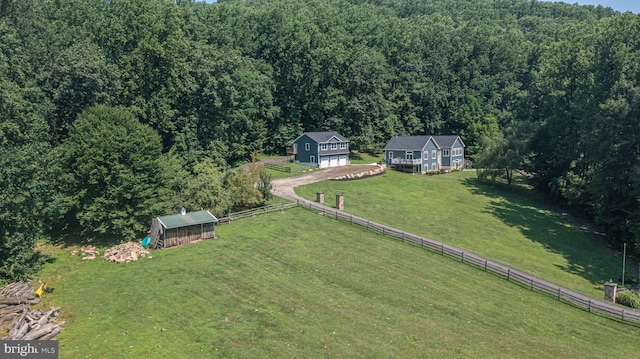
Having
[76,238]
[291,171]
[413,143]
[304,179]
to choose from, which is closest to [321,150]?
[291,171]

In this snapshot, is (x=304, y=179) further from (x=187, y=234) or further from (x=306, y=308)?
(x=306, y=308)

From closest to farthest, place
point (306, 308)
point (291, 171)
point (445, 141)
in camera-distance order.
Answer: point (306, 308), point (291, 171), point (445, 141)

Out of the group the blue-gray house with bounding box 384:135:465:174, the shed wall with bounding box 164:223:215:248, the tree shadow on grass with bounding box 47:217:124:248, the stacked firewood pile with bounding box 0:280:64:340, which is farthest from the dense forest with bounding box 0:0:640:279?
the blue-gray house with bounding box 384:135:465:174

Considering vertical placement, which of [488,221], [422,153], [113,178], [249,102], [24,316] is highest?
[249,102]

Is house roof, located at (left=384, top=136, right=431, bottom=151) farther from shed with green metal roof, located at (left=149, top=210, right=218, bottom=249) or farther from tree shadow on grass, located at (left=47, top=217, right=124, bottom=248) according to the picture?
tree shadow on grass, located at (left=47, top=217, right=124, bottom=248)

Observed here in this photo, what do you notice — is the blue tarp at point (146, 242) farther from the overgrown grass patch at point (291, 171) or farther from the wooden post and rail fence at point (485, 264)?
the overgrown grass patch at point (291, 171)

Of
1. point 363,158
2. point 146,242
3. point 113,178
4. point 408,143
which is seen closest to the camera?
point 146,242
